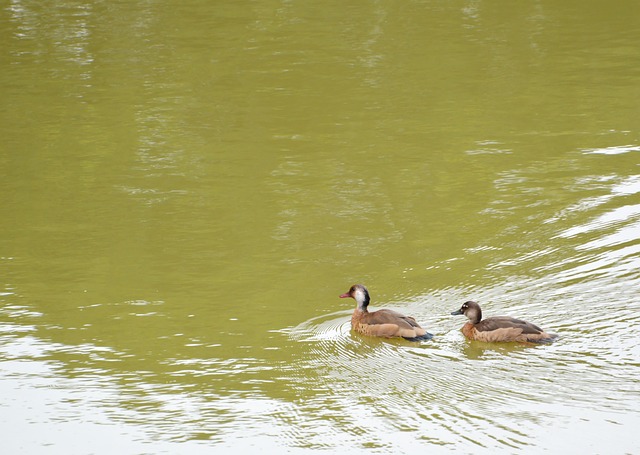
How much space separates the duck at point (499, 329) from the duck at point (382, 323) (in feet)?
1.07

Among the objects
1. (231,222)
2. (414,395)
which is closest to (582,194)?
(231,222)

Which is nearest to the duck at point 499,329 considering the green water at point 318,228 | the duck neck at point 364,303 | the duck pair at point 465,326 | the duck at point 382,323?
the duck pair at point 465,326

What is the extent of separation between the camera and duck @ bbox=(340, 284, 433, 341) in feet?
27.5

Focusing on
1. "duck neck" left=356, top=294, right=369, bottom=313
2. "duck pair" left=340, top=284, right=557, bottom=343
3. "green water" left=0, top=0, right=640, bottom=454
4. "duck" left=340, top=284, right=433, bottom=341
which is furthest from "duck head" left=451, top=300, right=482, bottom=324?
"duck neck" left=356, top=294, right=369, bottom=313

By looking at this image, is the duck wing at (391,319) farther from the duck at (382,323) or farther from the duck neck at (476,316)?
the duck neck at (476,316)

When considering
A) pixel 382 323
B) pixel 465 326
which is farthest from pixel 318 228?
pixel 465 326

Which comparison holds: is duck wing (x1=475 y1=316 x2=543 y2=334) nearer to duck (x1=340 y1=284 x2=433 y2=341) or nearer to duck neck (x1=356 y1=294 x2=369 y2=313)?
duck (x1=340 y1=284 x2=433 y2=341)

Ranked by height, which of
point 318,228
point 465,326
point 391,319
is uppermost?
point 391,319

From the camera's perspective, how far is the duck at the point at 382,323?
8.38 metres

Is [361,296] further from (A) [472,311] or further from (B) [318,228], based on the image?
(B) [318,228]

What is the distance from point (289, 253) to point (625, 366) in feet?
12.5

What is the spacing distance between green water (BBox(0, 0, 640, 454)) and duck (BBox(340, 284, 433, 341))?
0.12 metres

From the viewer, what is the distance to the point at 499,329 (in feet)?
27.1

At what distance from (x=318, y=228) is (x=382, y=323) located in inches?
114
